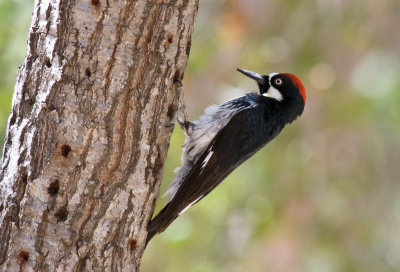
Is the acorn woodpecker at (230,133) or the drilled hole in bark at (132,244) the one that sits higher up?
the acorn woodpecker at (230,133)

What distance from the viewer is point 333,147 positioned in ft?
24.2

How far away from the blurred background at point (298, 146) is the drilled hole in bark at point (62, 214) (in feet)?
13.4

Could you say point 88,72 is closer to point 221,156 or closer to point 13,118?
point 13,118

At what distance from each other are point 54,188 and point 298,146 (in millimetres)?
4757

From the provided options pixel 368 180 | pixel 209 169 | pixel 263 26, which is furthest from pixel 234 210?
pixel 209 169

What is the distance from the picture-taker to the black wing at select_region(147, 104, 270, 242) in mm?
3877

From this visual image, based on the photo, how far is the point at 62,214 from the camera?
9.91 feet

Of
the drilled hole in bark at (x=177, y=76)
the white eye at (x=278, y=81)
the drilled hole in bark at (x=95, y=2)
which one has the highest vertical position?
the white eye at (x=278, y=81)

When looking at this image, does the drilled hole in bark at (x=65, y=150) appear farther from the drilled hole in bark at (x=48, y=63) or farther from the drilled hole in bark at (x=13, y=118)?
the drilled hole in bark at (x=48, y=63)

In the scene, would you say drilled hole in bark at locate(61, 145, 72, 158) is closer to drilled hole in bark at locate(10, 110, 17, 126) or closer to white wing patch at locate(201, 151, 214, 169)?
drilled hole in bark at locate(10, 110, 17, 126)

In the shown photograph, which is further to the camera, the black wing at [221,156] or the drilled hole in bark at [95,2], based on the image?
the black wing at [221,156]

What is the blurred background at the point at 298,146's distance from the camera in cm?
722

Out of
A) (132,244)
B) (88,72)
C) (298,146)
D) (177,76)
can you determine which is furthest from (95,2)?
(298,146)

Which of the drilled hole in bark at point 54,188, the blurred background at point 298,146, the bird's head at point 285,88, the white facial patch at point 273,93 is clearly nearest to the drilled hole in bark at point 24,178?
the drilled hole in bark at point 54,188
